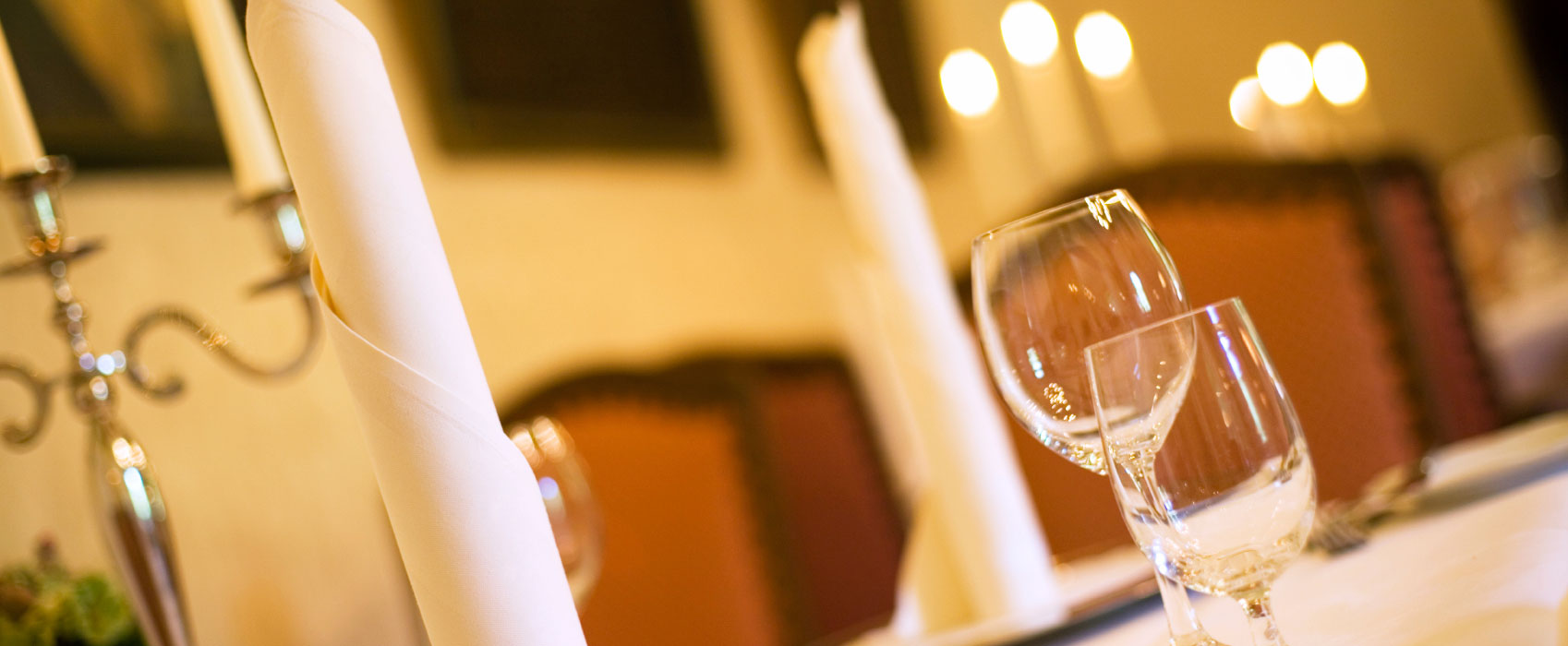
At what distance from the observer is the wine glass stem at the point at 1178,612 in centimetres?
54

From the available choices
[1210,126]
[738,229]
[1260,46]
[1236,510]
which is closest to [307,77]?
[1236,510]

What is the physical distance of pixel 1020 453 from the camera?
1.58 metres

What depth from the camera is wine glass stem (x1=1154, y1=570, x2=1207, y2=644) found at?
539 millimetres

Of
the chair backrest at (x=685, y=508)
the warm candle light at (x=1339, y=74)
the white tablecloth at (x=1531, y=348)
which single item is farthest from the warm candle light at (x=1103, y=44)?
the chair backrest at (x=685, y=508)

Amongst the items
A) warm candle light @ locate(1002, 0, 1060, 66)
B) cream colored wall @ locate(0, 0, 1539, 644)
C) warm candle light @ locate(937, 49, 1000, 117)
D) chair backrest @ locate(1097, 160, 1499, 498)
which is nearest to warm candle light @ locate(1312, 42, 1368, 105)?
cream colored wall @ locate(0, 0, 1539, 644)

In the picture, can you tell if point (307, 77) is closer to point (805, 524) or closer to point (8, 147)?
point (8, 147)

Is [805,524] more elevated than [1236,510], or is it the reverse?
[1236,510]

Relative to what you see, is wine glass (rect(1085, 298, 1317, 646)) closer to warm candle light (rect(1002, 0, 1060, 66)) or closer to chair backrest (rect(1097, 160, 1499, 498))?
chair backrest (rect(1097, 160, 1499, 498))

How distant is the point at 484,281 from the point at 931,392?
1.43 metres

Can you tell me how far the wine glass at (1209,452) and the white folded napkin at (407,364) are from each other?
0.24 m

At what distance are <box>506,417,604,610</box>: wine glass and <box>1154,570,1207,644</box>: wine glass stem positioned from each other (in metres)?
0.68

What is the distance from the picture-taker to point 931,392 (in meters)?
0.93

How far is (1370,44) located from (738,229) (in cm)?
277

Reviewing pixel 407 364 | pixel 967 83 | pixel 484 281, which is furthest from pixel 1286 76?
pixel 407 364
